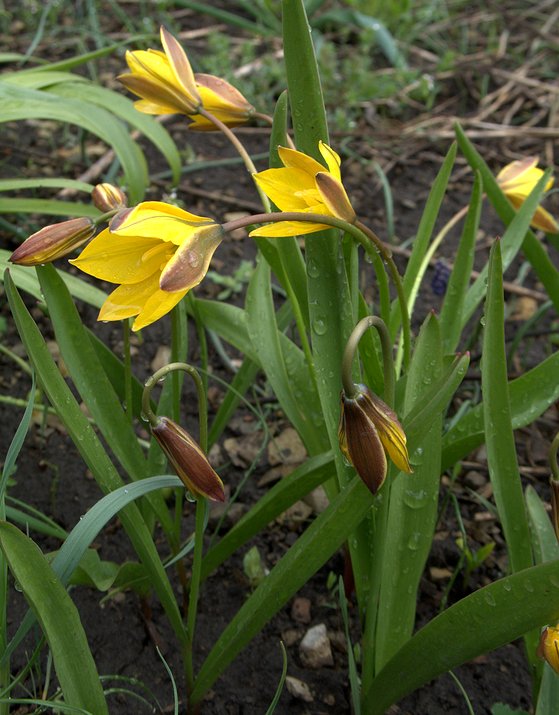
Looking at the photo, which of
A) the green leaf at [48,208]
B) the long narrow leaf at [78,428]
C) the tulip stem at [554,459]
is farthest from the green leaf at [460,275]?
the green leaf at [48,208]

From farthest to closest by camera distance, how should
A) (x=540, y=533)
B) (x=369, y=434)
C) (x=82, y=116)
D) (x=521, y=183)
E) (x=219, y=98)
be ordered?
(x=82, y=116) → (x=521, y=183) → (x=219, y=98) → (x=540, y=533) → (x=369, y=434)

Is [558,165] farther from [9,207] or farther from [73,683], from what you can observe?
[73,683]

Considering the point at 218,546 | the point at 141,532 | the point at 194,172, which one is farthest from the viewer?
the point at 194,172

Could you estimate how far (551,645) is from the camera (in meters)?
0.97

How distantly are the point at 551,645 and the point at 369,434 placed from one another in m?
0.33

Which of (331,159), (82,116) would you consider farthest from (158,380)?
(82,116)

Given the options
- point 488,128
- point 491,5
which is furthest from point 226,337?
point 491,5

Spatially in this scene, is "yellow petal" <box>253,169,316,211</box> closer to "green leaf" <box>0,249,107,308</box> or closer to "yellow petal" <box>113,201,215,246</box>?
"yellow petal" <box>113,201,215,246</box>

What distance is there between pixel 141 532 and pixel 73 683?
211 mm

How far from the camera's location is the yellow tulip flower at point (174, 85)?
1327 millimetres

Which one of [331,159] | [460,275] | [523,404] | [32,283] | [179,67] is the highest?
[179,67]

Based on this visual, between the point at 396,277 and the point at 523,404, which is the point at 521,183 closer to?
the point at 523,404

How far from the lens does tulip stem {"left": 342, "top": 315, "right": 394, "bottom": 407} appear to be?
885mm

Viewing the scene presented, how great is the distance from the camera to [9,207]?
1.90m
